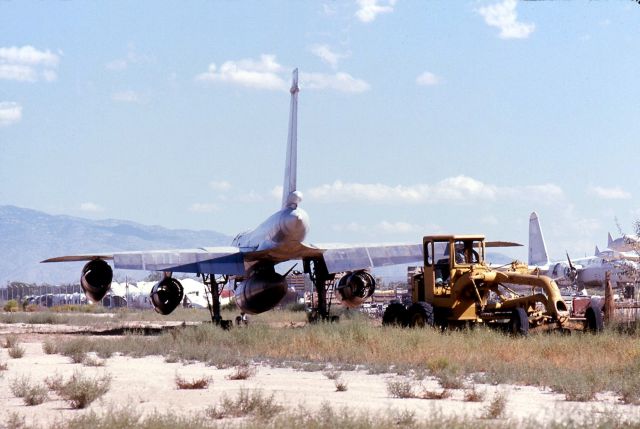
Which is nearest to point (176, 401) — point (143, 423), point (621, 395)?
point (143, 423)

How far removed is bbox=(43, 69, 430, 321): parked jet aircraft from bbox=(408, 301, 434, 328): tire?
827 cm

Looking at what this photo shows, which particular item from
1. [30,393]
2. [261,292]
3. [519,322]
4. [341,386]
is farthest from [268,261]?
[30,393]

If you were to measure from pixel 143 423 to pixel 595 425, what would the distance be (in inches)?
200

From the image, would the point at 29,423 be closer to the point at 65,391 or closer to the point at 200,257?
the point at 65,391

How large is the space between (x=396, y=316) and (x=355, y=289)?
34.5 feet

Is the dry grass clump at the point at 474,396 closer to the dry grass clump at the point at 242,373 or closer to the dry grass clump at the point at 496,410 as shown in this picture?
the dry grass clump at the point at 496,410

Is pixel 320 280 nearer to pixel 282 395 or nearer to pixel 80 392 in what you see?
pixel 282 395

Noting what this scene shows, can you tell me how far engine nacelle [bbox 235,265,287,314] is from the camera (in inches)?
1324

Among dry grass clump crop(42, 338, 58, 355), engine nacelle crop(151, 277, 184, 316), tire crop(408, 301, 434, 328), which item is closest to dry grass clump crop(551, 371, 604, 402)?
tire crop(408, 301, 434, 328)

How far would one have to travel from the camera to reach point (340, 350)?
2245 centimetres

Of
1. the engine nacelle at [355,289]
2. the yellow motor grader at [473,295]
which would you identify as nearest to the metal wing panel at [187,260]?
the engine nacelle at [355,289]

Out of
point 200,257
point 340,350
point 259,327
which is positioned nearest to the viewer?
point 340,350

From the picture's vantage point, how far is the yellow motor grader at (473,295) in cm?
2328

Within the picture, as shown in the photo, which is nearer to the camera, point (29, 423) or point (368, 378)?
point (29, 423)
